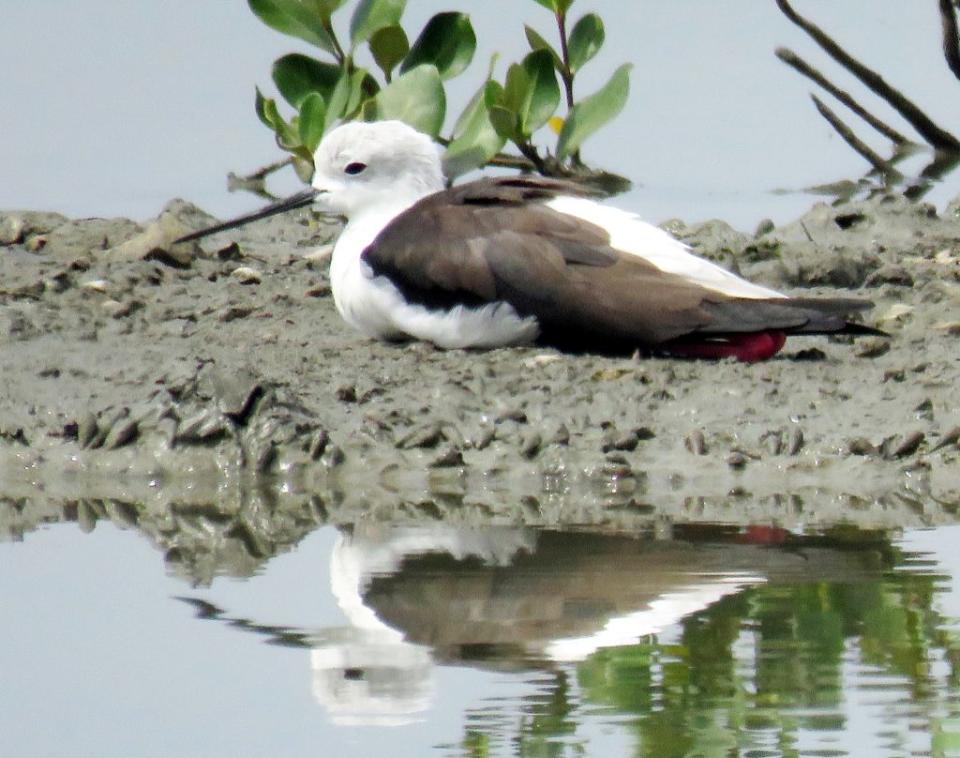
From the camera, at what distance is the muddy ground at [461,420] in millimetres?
5766

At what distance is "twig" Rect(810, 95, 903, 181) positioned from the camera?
10.4 meters

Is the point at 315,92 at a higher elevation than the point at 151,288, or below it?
higher

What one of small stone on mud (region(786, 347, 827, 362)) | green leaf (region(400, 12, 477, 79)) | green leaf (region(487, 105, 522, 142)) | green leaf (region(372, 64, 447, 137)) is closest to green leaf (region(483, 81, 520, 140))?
green leaf (region(487, 105, 522, 142))

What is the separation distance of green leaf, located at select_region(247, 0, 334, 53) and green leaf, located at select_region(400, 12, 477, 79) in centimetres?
36

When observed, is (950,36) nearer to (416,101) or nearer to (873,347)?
(416,101)

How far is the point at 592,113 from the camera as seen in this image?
28.0ft

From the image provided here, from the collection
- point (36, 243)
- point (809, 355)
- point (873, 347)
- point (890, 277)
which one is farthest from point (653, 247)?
point (36, 243)

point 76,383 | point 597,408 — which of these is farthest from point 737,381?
point 76,383

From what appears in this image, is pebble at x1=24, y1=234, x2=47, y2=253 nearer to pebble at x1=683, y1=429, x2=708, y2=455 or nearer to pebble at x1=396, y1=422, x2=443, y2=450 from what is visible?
pebble at x1=396, y1=422, x2=443, y2=450

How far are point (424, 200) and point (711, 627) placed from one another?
305cm

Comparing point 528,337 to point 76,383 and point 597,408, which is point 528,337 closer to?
point 597,408

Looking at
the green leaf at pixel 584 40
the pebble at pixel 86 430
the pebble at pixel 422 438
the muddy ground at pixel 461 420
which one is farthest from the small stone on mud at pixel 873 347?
the pebble at pixel 86 430

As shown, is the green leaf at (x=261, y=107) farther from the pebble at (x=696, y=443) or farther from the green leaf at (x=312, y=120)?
the pebble at (x=696, y=443)

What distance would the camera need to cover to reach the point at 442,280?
672 centimetres
